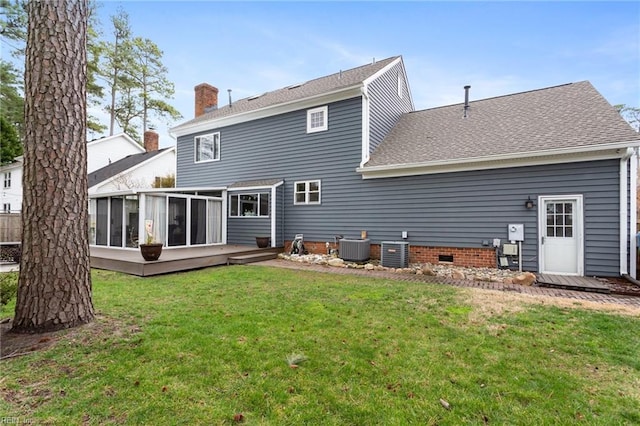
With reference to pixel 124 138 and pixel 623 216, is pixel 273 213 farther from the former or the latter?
pixel 124 138

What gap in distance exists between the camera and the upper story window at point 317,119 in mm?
10906

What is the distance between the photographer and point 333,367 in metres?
2.79

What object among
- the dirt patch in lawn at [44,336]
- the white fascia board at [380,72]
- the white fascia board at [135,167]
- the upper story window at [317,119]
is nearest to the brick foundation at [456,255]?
the upper story window at [317,119]

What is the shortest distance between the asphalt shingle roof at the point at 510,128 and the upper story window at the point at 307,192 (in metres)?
2.24

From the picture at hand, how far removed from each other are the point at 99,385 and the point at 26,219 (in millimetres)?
2181

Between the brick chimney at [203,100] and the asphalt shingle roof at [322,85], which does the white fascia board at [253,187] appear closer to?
the asphalt shingle roof at [322,85]

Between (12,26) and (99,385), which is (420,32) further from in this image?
(12,26)

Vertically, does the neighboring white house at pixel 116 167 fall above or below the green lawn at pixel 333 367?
above

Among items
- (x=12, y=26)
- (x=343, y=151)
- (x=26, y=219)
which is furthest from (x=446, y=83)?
(x=12, y=26)

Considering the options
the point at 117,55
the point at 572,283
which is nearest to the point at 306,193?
the point at 572,283

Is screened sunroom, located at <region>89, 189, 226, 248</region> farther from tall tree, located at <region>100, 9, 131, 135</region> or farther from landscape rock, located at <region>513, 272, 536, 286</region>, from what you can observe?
tall tree, located at <region>100, 9, 131, 135</region>

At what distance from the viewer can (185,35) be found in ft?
34.6

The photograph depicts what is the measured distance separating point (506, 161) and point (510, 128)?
1782 mm

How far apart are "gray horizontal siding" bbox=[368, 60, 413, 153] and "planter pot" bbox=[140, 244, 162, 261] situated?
7225 millimetres
